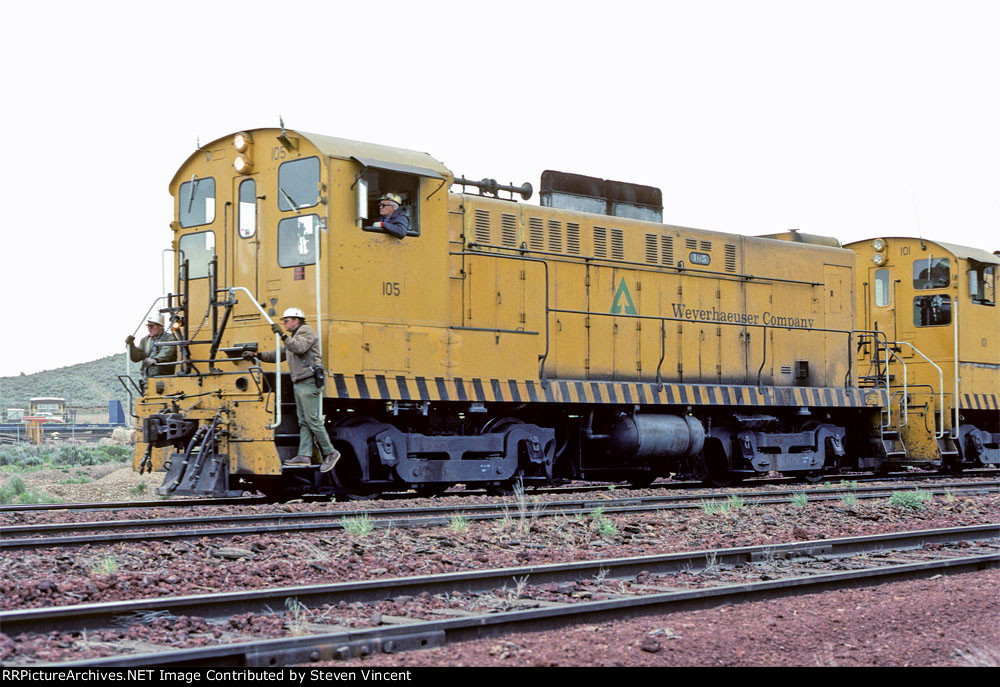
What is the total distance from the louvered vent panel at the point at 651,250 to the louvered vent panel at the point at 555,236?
1486 millimetres

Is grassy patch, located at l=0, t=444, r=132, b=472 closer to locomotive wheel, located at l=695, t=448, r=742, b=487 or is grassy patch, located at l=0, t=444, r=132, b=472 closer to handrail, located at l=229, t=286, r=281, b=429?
handrail, located at l=229, t=286, r=281, b=429

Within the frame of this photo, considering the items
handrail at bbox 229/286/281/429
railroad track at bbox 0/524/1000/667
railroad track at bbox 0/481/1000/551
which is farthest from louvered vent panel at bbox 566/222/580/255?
railroad track at bbox 0/524/1000/667

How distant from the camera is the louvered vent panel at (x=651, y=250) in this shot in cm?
1385

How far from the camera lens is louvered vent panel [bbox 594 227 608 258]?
43.8ft

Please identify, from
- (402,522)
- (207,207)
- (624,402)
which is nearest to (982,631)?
(402,522)

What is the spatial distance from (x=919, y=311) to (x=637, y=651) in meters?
14.6

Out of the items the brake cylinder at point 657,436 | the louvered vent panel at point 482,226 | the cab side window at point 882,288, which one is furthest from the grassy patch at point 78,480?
the cab side window at point 882,288

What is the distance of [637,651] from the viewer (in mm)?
4766

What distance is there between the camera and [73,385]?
2859 inches

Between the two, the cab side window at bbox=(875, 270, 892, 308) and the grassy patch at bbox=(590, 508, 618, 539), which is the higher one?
the cab side window at bbox=(875, 270, 892, 308)

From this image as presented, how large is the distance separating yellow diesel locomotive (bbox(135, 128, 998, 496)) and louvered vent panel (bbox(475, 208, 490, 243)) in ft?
0.12

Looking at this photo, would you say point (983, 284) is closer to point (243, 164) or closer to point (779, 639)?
point (243, 164)

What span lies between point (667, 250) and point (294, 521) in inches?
274

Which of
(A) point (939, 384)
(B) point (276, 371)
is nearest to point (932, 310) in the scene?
(A) point (939, 384)
